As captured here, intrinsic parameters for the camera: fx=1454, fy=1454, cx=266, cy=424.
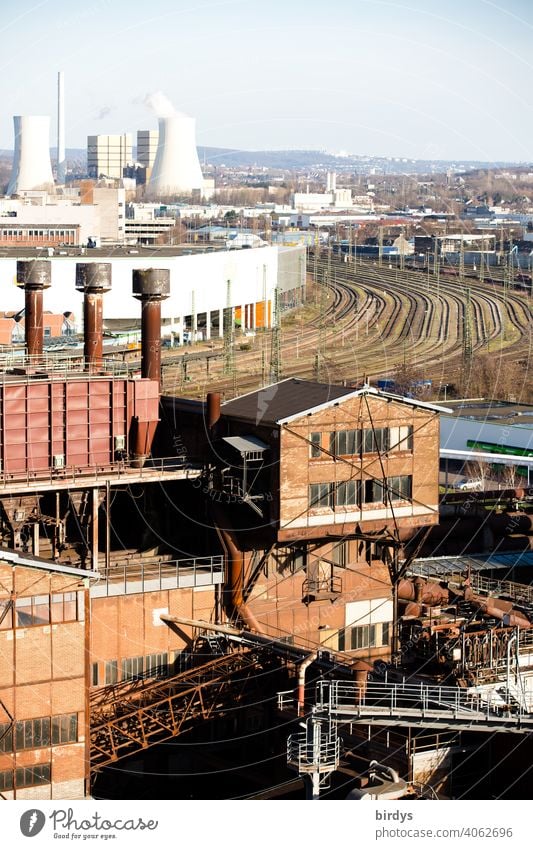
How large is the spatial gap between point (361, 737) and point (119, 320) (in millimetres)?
33154


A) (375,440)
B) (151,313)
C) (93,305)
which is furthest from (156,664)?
(93,305)

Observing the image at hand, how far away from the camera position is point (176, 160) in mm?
98750

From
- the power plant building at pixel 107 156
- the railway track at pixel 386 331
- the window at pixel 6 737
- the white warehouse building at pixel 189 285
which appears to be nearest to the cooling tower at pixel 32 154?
the power plant building at pixel 107 156

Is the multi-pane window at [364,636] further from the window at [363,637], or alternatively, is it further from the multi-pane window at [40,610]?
the multi-pane window at [40,610]

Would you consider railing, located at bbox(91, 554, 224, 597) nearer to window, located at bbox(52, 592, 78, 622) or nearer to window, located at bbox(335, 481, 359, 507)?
window, located at bbox(335, 481, 359, 507)

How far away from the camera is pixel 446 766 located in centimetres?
1536

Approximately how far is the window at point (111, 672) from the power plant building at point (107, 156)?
105 meters

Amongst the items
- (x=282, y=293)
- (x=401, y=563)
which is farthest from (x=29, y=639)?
(x=282, y=293)

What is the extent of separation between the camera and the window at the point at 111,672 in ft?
54.5

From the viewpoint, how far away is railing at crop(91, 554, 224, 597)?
658 inches

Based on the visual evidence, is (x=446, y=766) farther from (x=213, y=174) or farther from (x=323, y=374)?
(x=213, y=174)

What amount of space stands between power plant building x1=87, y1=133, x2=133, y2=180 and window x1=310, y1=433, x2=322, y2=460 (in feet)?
342

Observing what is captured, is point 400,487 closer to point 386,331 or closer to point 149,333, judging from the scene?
point 149,333

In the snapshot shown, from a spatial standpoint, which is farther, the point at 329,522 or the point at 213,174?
the point at 213,174
